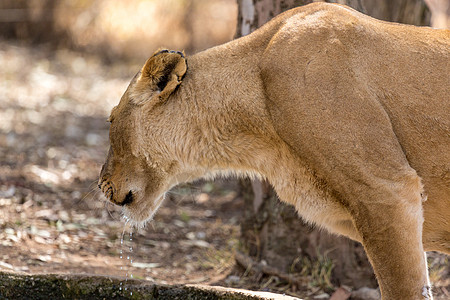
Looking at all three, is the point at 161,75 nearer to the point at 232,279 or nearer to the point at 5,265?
the point at 5,265

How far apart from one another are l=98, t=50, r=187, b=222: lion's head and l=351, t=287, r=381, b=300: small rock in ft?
5.93

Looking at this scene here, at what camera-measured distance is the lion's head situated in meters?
4.12

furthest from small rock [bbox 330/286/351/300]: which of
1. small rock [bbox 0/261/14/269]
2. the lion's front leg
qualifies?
small rock [bbox 0/261/14/269]

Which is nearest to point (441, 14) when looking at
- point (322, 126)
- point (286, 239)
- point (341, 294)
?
point (286, 239)

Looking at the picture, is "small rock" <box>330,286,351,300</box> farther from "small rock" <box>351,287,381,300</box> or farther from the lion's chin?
the lion's chin

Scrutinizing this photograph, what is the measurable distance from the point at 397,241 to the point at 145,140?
164cm

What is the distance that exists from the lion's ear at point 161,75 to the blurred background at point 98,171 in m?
0.89

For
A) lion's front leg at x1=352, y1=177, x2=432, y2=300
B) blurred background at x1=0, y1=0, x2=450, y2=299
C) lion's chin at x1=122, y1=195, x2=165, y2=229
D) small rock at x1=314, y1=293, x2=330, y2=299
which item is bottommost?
blurred background at x1=0, y1=0, x2=450, y2=299

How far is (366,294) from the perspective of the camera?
520cm

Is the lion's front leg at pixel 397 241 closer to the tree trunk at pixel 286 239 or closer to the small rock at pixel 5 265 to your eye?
the tree trunk at pixel 286 239

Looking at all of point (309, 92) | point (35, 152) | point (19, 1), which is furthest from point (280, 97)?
point (19, 1)

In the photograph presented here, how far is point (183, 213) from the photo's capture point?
779 centimetres

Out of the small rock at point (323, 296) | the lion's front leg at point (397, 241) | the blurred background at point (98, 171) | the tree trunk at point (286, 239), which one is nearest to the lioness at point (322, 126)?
the lion's front leg at point (397, 241)

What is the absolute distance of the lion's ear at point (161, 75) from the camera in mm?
4055
